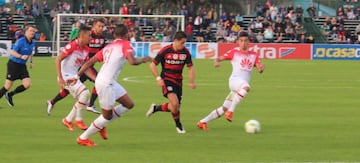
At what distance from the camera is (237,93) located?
17.3 meters

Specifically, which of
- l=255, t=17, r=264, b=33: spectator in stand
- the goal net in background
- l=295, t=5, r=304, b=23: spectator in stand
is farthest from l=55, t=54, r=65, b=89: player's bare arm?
l=295, t=5, r=304, b=23: spectator in stand

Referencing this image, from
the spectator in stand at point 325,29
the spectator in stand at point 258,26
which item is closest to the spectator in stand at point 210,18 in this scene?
the spectator in stand at point 258,26

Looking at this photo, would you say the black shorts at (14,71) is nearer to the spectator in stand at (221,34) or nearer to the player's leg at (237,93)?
the player's leg at (237,93)

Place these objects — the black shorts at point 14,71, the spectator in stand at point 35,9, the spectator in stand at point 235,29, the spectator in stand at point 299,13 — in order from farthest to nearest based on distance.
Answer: the spectator in stand at point 299,13, the spectator in stand at point 35,9, the spectator in stand at point 235,29, the black shorts at point 14,71

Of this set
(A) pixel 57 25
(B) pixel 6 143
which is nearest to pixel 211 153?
(B) pixel 6 143

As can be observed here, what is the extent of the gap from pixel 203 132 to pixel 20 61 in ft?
20.8

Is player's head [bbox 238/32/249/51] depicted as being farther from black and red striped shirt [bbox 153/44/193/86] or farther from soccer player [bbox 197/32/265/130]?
black and red striped shirt [bbox 153/44/193/86]

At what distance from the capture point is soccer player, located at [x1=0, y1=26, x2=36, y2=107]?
20.2m

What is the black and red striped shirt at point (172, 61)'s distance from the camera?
1620 cm

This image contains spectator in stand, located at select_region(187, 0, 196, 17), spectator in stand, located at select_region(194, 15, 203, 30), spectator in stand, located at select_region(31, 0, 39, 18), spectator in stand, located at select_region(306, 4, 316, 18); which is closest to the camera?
spectator in stand, located at select_region(194, 15, 203, 30)

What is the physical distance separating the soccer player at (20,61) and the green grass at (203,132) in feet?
1.78

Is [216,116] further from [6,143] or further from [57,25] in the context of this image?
[57,25]

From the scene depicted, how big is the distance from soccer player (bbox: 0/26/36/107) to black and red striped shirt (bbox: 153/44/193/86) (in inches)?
192

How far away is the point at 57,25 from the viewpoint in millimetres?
49031
